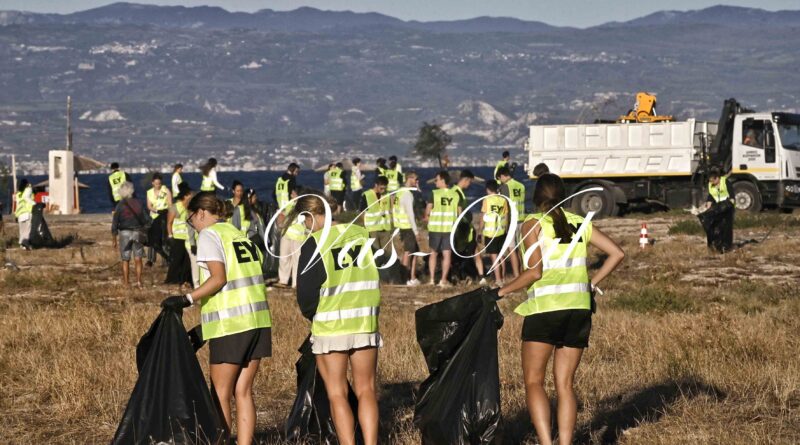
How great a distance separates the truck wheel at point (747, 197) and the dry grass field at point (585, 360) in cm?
1305

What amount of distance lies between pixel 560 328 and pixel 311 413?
1.88 m

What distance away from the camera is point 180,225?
19.4 meters

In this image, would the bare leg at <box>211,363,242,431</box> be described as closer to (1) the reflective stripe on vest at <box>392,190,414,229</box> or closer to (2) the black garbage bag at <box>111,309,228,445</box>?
(2) the black garbage bag at <box>111,309,228,445</box>

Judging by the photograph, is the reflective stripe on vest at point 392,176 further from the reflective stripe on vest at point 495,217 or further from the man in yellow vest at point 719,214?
the reflective stripe on vest at point 495,217

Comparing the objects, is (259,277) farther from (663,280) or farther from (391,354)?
(663,280)

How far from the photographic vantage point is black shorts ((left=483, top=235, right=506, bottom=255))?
796 inches

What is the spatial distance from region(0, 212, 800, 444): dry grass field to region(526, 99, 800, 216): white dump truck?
43.4ft

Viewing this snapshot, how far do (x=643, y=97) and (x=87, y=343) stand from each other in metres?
26.0

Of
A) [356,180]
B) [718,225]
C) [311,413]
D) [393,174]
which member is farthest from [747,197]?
[311,413]

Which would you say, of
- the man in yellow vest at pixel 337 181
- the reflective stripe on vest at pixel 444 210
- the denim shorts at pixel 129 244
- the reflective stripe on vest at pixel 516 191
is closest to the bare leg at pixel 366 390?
the reflective stripe on vest at pixel 444 210

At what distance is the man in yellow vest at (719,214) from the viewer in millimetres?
23547

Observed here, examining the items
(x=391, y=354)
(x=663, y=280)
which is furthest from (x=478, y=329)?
(x=663, y=280)

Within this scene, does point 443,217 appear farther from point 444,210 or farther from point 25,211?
point 25,211

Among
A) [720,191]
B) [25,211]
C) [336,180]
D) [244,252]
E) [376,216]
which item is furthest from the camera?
[336,180]
